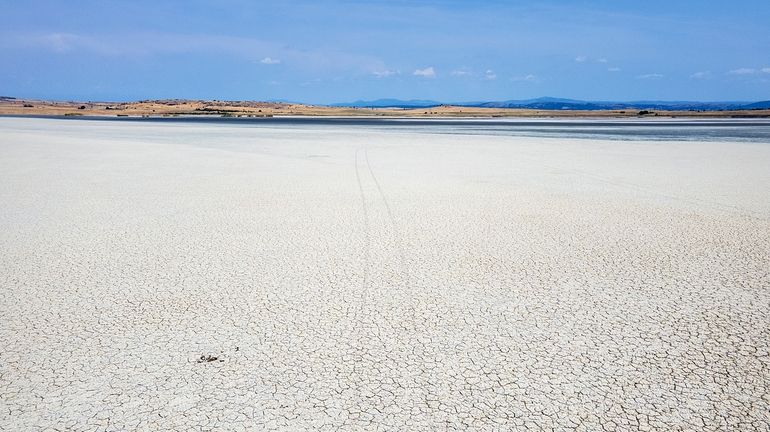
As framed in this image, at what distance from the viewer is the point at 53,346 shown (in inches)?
161

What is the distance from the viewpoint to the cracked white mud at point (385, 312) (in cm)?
329

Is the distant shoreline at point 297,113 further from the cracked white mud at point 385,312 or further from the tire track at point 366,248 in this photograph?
the cracked white mud at point 385,312

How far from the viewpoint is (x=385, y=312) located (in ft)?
15.5

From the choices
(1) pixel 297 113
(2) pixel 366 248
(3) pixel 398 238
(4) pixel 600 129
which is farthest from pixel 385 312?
(1) pixel 297 113

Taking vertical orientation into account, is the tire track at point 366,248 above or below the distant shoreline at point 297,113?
below

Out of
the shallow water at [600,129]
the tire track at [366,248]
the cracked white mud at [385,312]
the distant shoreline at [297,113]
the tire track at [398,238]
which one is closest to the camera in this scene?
the cracked white mud at [385,312]

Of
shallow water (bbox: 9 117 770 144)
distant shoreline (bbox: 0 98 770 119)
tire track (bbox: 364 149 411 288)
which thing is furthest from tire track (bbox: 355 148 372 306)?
distant shoreline (bbox: 0 98 770 119)

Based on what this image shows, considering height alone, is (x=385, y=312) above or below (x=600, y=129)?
below

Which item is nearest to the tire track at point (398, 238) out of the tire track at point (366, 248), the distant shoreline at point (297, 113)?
the tire track at point (366, 248)

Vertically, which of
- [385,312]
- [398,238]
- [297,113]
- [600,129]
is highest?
[297,113]

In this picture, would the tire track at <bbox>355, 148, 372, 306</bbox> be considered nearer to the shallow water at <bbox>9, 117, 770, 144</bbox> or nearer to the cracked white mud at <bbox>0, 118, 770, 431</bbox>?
the cracked white mud at <bbox>0, 118, 770, 431</bbox>

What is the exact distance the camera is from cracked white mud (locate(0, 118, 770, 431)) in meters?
3.29

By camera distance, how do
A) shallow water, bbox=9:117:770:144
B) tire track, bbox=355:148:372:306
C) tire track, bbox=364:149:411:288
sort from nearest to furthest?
tire track, bbox=355:148:372:306, tire track, bbox=364:149:411:288, shallow water, bbox=9:117:770:144

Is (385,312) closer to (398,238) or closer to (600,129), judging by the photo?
(398,238)
